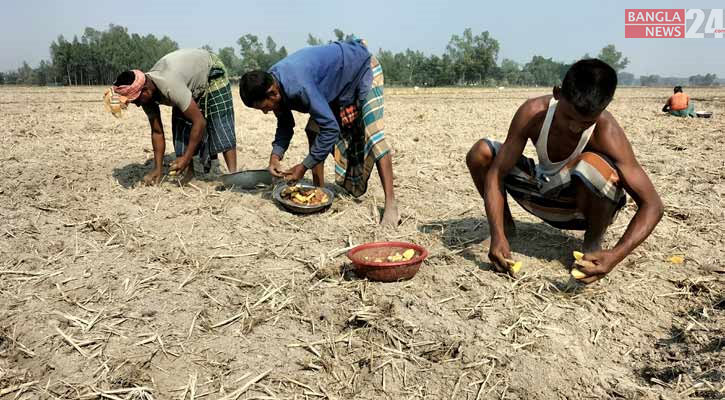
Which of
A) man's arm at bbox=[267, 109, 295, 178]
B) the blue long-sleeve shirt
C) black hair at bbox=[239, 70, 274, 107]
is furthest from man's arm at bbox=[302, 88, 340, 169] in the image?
man's arm at bbox=[267, 109, 295, 178]

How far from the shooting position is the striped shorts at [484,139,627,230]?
278cm

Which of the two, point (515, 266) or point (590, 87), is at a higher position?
point (590, 87)

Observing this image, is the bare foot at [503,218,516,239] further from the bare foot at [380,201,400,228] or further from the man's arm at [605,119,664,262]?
the man's arm at [605,119,664,262]

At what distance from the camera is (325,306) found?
8.70ft

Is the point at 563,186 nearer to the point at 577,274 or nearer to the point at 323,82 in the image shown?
the point at 577,274

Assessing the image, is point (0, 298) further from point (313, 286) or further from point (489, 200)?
point (489, 200)

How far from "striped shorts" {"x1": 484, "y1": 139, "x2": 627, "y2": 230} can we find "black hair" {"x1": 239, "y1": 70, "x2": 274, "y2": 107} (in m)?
1.49

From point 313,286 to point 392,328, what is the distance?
58 centimetres

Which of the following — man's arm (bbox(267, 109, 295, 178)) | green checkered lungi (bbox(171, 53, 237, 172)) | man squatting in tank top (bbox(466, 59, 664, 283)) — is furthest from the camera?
green checkered lungi (bbox(171, 53, 237, 172))

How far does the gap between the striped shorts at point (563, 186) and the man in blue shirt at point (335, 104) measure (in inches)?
39.3

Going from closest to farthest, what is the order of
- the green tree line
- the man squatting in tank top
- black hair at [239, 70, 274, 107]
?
the man squatting in tank top → black hair at [239, 70, 274, 107] → the green tree line

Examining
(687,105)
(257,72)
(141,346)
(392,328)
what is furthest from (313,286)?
(687,105)

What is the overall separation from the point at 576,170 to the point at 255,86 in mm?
2034

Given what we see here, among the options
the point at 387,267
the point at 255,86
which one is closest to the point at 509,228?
the point at 387,267
